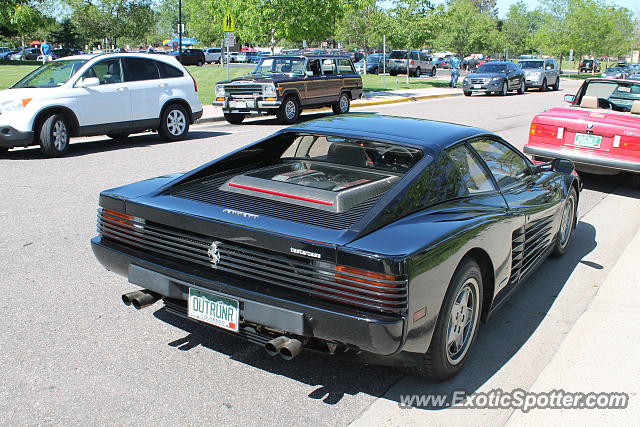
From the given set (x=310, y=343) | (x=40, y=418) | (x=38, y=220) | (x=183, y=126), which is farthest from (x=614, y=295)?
(x=183, y=126)

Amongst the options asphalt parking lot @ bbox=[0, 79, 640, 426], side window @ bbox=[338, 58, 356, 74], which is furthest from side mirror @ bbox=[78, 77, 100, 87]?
side window @ bbox=[338, 58, 356, 74]

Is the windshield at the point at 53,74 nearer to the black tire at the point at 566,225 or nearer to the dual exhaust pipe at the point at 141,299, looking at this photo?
the dual exhaust pipe at the point at 141,299

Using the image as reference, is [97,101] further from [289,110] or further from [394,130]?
[394,130]

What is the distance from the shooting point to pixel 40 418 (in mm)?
3148

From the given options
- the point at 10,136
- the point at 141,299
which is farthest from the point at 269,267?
the point at 10,136

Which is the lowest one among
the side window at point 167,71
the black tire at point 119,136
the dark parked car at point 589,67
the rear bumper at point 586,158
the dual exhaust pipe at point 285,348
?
the dark parked car at point 589,67

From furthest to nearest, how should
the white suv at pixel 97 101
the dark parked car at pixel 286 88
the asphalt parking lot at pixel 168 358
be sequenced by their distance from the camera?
the dark parked car at pixel 286 88, the white suv at pixel 97 101, the asphalt parking lot at pixel 168 358

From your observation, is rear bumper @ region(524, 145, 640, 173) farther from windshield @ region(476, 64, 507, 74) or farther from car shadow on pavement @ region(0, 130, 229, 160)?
windshield @ region(476, 64, 507, 74)

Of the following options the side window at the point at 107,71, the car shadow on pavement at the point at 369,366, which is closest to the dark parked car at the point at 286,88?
the side window at the point at 107,71

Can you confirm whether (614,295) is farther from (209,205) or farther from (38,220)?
(38,220)

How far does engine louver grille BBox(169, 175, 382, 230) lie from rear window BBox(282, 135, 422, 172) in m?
0.48

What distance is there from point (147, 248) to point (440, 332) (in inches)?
69.0

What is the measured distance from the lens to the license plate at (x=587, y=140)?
8.91 metres

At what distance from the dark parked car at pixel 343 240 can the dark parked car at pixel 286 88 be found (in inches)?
457
